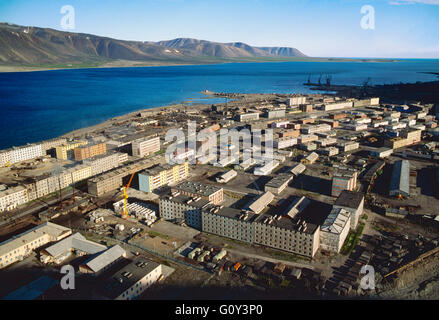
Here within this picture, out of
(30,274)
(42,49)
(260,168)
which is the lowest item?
(30,274)

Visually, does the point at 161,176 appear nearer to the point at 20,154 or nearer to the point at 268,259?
the point at 268,259

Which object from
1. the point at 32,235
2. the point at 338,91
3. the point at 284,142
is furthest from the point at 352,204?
the point at 338,91

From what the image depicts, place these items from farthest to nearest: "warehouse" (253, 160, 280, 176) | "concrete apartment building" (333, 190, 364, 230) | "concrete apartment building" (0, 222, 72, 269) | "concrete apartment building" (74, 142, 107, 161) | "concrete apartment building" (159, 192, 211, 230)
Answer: "concrete apartment building" (74, 142, 107, 161), "warehouse" (253, 160, 280, 176), "concrete apartment building" (159, 192, 211, 230), "concrete apartment building" (333, 190, 364, 230), "concrete apartment building" (0, 222, 72, 269)

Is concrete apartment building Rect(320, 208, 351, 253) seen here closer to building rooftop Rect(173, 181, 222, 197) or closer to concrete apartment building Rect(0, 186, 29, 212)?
building rooftop Rect(173, 181, 222, 197)

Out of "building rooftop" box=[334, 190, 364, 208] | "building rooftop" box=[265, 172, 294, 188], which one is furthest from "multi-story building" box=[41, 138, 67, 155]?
"building rooftop" box=[334, 190, 364, 208]

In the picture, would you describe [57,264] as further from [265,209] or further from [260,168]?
[260,168]
